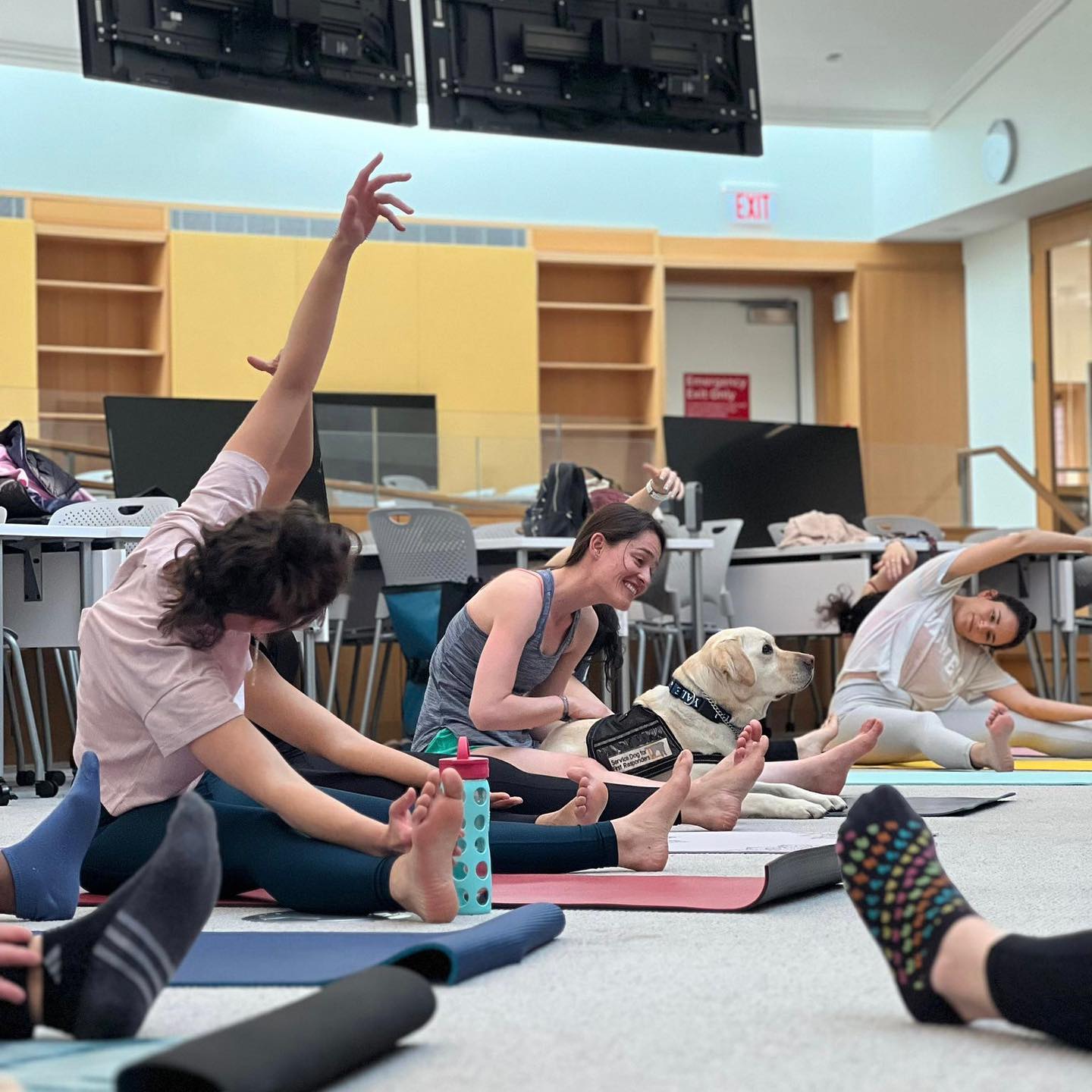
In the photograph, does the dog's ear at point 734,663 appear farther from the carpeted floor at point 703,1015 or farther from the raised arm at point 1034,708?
the raised arm at point 1034,708

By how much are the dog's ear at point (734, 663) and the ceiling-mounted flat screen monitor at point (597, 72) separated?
4.00 metres

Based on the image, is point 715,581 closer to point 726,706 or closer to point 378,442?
point 378,442

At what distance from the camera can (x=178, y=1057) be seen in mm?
1051

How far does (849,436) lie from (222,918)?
711 centimetres

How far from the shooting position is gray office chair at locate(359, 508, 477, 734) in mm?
5727

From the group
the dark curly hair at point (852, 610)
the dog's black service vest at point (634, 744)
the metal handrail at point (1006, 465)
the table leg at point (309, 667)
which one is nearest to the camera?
the dog's black service vest at point (634, 744)

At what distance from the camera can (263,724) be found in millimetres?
2324

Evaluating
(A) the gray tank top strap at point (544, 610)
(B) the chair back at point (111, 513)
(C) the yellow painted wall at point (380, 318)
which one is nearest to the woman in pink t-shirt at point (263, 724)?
(A) the gray tank top strap at point (544, 610)

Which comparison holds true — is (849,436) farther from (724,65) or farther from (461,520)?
(461,520)

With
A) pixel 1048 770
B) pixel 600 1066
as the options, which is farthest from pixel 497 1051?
pixel 1048 770

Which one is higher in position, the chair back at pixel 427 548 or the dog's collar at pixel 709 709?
the chair back at pixel 427 548

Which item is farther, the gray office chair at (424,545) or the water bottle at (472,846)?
the gray office chair at (424,545)

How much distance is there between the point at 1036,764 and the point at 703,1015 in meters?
3.75

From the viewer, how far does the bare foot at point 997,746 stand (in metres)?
4.22
